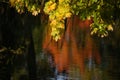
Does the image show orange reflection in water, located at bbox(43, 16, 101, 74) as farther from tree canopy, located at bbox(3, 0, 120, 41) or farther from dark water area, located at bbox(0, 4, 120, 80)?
tree canopy, located at bbox(3, 0, 120, 41)

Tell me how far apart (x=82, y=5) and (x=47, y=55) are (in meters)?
31.2

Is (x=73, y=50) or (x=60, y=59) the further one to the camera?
(x=73, y=50)

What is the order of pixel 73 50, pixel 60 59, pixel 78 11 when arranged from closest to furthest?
pixel 78 11 → pixel 60 59 → pixel 73 50

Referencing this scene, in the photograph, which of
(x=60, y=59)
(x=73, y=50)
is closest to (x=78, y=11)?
(x=60, y=59)

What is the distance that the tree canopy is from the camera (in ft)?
25.7

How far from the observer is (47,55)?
39500mm

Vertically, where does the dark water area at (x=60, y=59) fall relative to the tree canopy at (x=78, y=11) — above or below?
below

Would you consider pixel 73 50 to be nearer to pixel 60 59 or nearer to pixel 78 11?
pixel 60 59

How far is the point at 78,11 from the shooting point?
8461 millimetres

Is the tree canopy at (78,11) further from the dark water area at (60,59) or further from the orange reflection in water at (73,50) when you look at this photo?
the orange reflection in water at (73,50)

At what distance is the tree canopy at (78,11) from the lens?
7.82m

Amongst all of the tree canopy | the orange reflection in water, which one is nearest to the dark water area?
the orange reflection in water

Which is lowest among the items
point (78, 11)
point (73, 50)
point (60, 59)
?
point (60, 59)

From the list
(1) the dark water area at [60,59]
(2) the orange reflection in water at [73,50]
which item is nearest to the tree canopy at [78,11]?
(1) the dark water area at [60,59]
